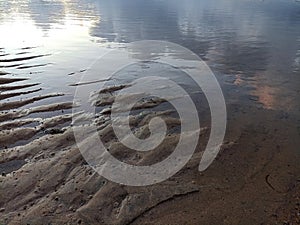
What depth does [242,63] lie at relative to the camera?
63.6 feet

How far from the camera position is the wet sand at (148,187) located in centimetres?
614

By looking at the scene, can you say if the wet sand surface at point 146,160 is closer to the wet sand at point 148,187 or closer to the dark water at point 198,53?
the wet sand at point 148,187

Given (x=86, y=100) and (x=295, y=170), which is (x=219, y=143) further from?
(x=86, y=100)

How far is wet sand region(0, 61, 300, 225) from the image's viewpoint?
6137 mm

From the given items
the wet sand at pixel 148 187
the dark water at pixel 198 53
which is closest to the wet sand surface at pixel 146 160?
the wet sand at pixel 148 187

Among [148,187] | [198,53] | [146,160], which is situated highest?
[148,187]

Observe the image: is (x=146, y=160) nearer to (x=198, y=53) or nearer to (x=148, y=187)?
(x=148, y=187)

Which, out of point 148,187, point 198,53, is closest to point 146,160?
point 148,187

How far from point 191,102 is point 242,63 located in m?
8.64

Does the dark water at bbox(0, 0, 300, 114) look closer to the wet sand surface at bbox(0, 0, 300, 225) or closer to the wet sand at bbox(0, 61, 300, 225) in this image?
the wet sand surface at bbox(0, 0, 300, 225)

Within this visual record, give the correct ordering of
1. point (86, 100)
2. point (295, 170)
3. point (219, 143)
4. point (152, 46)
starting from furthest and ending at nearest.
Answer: point (152, 46) → point (86, 100) → point (219, 143) → point (295, 170)

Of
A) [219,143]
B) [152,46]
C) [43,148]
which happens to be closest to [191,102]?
[219,143]

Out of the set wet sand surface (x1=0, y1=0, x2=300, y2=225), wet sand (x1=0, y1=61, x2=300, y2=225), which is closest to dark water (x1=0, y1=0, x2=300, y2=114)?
wet sand surface (x1=0, y1=0, x2=300, y2=225)

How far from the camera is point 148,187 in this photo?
6.97 m
